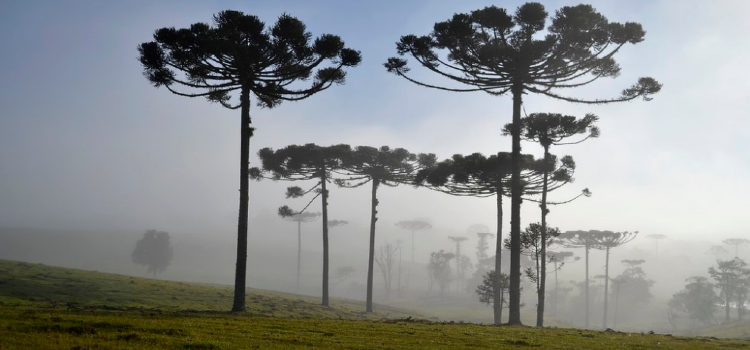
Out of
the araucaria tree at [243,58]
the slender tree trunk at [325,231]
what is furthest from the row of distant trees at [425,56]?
the slender tree trunk at [325,231]

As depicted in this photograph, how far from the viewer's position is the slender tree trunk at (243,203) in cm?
2266

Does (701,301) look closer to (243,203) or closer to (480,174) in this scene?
(480,174)

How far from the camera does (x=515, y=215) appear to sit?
26.1 metres

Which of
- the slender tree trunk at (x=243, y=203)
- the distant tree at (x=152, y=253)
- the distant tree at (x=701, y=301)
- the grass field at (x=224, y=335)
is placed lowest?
the distant tree at (x=701, y=301)

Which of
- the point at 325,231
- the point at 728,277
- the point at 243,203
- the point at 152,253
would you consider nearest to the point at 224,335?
the point at 243,203

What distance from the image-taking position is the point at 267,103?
89.5ft

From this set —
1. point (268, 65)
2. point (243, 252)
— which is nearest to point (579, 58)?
point (268, 65)

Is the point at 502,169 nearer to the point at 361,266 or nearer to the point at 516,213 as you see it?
the point at 516,213

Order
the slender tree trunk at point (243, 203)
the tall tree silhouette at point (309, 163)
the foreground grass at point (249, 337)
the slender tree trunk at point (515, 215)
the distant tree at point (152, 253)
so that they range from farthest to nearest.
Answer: the distant tree at point (152, 253) → the tall tree silhouette at point (309, 163) → the slender tree trunk at point (515, 215) → the slender tree trunk at point (243, 203) → the foreground grass at point (249, 337)

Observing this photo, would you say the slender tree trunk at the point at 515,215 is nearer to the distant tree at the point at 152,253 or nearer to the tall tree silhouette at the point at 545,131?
the tall tree silhouette at the point at 545,131

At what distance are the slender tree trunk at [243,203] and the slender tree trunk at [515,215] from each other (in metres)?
13.1

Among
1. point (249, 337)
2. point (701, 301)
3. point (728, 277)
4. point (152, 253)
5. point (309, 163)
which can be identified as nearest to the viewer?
point (249, 337)

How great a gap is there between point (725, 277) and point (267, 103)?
267 feet

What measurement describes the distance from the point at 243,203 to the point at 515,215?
528 inches
